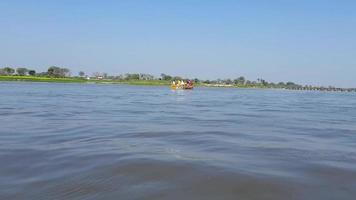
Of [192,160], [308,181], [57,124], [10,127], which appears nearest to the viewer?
[308,181]

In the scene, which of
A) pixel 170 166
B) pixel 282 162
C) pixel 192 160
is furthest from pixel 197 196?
pixel 282 162

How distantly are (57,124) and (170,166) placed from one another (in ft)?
33.6

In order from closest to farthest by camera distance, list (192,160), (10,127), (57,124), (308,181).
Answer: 1. (308,181)
2. (192,160)
3. (10,127)
4. (57,124)

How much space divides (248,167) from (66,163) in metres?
3.81

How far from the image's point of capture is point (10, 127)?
17188 millimetres

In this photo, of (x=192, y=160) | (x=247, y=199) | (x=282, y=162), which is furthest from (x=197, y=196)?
(x=282, y=162)

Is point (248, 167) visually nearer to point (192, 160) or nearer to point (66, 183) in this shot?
point (192, 160)

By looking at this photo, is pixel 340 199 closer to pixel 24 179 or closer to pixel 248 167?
pixel 248 167

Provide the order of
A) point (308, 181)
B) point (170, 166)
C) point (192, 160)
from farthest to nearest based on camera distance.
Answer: point (192, 160)
point (170, 166)
point (308, 181)

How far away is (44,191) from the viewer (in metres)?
7.61

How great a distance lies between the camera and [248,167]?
988cm

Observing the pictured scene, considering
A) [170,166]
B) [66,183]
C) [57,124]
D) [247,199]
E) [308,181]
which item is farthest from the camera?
[57,124]

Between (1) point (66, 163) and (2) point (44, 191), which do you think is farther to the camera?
(1) point (66, 163)

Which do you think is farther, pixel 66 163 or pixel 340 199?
pixel 66 163
